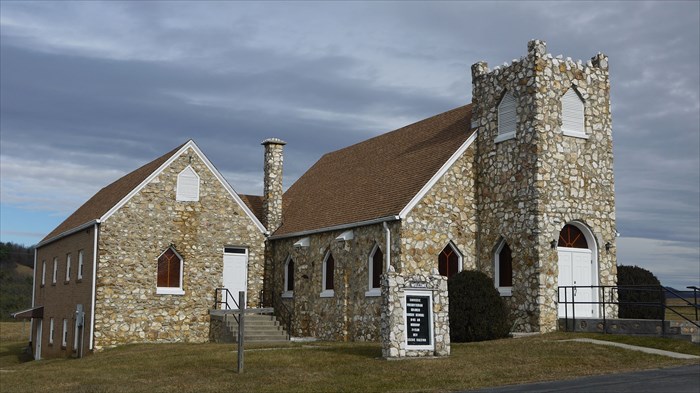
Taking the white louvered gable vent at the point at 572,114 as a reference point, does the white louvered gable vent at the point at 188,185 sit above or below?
below

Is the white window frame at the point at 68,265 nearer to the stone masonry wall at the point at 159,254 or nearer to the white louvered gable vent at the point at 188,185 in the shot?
the stone masonry wall at the point at 159,254

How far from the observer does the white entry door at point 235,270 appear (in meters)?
33.0

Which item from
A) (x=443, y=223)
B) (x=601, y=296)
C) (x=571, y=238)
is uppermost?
(x=443, y=223)

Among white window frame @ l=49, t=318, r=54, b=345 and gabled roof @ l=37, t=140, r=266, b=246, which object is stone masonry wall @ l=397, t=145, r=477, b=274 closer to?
gabled roof @ l=37, t=140, r=266, b=246

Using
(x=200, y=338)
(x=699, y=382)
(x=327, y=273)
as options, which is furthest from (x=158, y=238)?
(x=699, y=382)

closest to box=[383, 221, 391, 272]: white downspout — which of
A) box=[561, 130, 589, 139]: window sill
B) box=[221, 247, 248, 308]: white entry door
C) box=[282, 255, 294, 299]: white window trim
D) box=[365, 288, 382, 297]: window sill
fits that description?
box=[365, 288, 382, 297]: window sill

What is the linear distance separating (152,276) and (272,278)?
5.39 m

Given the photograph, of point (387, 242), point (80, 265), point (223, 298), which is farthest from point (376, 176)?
point (80, 265)

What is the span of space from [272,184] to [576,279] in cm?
1379

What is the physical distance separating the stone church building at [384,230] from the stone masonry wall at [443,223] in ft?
0.16

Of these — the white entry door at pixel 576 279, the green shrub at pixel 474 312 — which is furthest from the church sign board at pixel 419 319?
the white entry door at pixel 576 279

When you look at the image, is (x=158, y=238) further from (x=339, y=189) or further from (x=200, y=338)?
(x=339, y=189)

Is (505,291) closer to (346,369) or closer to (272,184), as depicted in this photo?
(346,369)

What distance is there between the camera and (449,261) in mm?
27469
